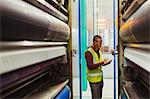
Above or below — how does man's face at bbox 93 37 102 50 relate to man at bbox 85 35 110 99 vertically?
above

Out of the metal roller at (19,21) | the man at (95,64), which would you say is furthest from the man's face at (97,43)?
the metal roller at (19,21)

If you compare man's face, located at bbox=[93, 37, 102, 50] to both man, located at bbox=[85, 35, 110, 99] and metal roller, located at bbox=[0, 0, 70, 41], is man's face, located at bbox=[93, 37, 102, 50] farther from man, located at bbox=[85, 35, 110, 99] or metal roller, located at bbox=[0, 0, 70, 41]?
metal roller, located at bbox=[0, 0, 70, 41]

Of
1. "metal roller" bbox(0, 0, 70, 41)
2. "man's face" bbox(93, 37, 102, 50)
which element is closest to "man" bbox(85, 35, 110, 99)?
"man's face" bbox(93, 37, 102, 50)

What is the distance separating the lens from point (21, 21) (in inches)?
65.6

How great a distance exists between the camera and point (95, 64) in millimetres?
4699

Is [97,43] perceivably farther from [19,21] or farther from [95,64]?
[19,21]

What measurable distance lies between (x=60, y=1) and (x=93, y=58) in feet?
4.64

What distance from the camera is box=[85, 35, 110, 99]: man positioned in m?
4.70

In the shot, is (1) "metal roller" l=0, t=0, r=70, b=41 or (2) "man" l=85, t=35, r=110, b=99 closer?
(1) "metal roller" l=0, t=0, r=70, b=41

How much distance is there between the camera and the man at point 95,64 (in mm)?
4699

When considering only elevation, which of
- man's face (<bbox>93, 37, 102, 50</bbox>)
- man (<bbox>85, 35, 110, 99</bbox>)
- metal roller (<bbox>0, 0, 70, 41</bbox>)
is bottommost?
man (<bbox>85, 35, 110, 99</bbox>)

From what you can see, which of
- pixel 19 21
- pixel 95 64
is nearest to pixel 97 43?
pixel 95 64

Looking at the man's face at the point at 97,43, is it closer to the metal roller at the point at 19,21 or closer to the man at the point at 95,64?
the man at the point at 95,64

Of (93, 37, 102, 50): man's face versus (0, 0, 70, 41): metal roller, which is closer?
(0, 0, 70, 41): metal roller
